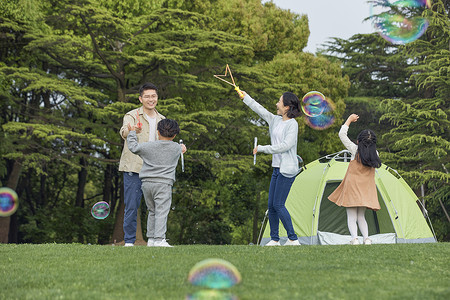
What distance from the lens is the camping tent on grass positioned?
37.7ft

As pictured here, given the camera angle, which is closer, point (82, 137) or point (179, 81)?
point (82, 137)

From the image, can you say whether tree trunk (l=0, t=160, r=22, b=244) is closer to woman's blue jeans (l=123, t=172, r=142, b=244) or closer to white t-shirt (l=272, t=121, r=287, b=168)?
woman's blue jeans (l=123, t=172, r=142, b=244)

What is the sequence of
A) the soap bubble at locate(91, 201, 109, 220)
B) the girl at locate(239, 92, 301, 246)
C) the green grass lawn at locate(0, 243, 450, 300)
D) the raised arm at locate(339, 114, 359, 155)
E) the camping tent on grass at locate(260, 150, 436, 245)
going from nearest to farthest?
the green grass lawn at locate(0, 243, 450, 300) → the girl at locate(239, 92, 301, 246) → the raised arm at locate(339, 114, 359, 155) → the soap bubble at locate(91, 201, 109, 220) → the camping tent on grass at locate(260, 150, 436, 245)

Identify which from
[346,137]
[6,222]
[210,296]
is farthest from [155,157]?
[6,222]

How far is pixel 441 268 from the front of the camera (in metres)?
5.14

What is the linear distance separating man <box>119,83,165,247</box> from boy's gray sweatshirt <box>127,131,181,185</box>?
0.94ft

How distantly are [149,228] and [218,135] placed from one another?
13.4m

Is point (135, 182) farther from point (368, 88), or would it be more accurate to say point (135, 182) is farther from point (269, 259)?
point (368, 88)

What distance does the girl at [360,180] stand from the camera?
7.71m

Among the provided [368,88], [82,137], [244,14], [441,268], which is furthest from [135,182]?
[368,88]

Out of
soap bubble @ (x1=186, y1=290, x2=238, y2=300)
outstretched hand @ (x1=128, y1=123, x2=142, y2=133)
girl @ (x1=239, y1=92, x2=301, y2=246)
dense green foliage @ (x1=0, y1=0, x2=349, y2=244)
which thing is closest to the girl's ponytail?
girl @ (x1=239, y1=92, x2=301, y2=246)

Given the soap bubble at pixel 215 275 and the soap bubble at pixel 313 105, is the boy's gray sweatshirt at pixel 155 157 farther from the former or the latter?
the soap bubble at pixel 313 105

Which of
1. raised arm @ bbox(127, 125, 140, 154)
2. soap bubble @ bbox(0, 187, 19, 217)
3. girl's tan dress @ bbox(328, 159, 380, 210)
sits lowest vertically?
soap bubble @ bbox(0, 187, 19, 217)

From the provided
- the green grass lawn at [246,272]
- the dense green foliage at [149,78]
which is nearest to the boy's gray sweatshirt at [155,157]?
the green grass lawn at [246,272]
